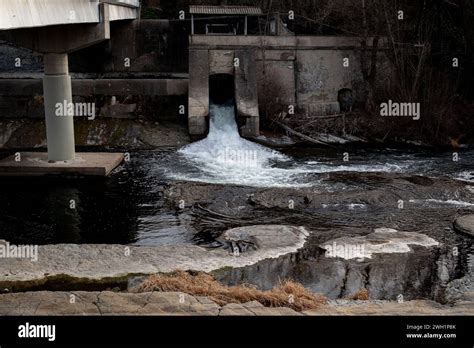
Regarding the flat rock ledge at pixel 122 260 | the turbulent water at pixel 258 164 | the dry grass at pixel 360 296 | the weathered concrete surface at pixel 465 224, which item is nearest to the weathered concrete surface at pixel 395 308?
the dry grass at pixel 360 296

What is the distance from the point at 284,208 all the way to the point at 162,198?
372 centimetres

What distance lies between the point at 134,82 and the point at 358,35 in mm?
11025

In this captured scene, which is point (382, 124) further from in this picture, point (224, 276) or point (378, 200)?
point (224, 276)

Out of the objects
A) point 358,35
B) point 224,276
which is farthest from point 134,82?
point 224,276

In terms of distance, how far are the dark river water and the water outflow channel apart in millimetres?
34

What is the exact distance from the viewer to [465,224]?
15.5 metres

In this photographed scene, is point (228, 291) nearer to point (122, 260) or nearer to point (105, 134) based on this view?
point (122, 260)

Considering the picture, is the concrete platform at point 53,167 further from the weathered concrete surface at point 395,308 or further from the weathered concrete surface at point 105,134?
the weathered concrete surface at point 395,308

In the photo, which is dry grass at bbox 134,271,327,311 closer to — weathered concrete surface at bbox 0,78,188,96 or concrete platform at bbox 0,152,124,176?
concrete platform at bbox 0,152,124,176

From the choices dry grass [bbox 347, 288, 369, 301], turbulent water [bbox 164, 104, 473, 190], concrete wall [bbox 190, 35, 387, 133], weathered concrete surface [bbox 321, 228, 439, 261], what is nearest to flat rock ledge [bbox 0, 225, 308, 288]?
weathered concrete surface [bbox 321, 228, 439, 261]

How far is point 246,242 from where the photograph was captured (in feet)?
47.3

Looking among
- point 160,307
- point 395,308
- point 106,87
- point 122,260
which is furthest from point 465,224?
point 106,87

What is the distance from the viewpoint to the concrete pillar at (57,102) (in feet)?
70.4

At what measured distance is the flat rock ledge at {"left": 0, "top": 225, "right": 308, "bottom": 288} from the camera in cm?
1214
